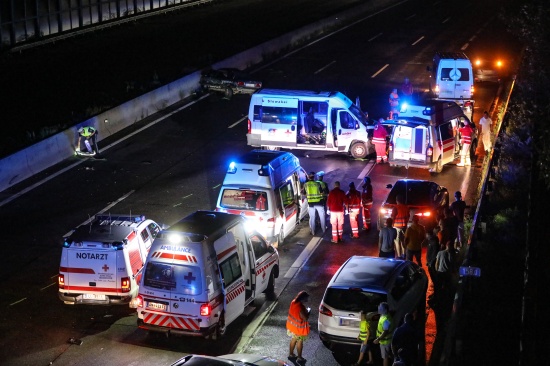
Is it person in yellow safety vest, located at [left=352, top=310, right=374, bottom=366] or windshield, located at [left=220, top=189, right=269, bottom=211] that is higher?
windshield, located at [left=220, top=189, right=269, bottom=211]

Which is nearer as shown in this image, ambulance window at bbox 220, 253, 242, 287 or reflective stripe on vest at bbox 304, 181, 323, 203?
ambulance window at bbox 220, 253, 242, 287

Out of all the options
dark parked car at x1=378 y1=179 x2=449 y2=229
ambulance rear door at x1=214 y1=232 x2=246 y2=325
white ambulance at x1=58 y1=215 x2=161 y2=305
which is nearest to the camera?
ambulance rear door at x1=214 y1=232 x2=246 y2=325

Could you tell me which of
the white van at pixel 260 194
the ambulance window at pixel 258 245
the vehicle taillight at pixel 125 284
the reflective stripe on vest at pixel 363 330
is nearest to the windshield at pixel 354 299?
the reflective stripe on vest at pixel 363 330

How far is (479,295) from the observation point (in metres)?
17.9

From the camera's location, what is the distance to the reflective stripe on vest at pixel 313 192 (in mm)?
21781

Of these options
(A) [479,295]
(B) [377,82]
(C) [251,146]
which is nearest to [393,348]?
(A) [479,295]

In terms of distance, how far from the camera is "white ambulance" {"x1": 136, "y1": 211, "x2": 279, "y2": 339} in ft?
50.8

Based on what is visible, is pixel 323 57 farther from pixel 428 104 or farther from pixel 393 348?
pixel 393 348

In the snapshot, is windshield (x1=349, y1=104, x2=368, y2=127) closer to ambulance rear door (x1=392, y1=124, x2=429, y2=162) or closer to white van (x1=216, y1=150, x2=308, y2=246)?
ambulance rear door (x1=392, y1=124, x2=429, y2=162)

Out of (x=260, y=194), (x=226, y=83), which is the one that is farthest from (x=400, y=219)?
(x=226, y=83)

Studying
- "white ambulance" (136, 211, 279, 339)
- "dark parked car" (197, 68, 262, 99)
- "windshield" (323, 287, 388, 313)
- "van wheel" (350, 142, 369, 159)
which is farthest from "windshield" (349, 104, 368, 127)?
"windshield" (323, 287, 388, 313)

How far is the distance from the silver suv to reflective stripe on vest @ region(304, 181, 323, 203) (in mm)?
5792

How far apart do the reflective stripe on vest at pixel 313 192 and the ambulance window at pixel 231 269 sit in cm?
552

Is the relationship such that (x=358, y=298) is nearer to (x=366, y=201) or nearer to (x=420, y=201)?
(x=420, y=201)
